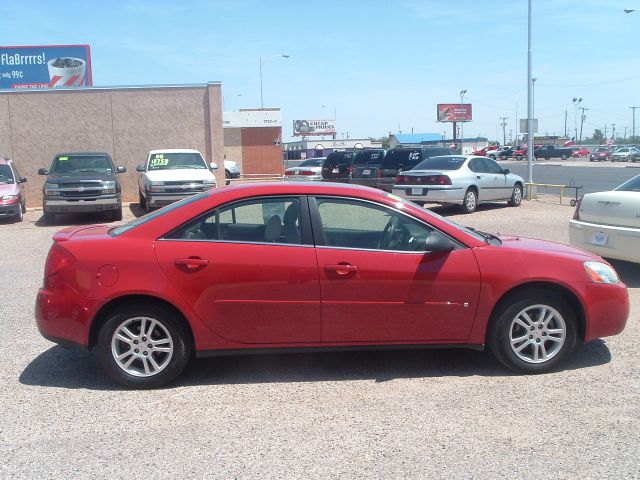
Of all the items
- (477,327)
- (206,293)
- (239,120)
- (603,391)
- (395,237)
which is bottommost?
(603,391)

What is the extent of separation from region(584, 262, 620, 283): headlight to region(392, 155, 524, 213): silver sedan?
38.1 feet

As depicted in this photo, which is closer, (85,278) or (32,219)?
(85,278)

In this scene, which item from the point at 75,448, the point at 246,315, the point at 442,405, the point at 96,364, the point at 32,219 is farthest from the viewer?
the point at 32,219

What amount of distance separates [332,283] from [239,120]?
4020cm

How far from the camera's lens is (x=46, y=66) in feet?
107

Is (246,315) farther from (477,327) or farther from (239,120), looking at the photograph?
(239,120)

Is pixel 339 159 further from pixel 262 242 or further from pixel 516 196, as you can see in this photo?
pixel 262 242

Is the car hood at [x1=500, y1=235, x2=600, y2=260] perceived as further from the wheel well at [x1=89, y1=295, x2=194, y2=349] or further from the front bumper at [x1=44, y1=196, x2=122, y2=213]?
the front bumper at [x1=44, y1=196, x2=122, y2=213]

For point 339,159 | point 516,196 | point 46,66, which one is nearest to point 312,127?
point 46,66

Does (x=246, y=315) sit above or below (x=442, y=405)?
above

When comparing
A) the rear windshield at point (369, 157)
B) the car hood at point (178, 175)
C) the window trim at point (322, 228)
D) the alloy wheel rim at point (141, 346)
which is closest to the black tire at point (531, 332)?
the window trim at point (322, 228)

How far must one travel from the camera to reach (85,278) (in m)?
5.07

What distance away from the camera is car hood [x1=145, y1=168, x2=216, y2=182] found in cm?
1791

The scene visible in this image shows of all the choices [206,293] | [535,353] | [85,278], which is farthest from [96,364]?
[535,353]
